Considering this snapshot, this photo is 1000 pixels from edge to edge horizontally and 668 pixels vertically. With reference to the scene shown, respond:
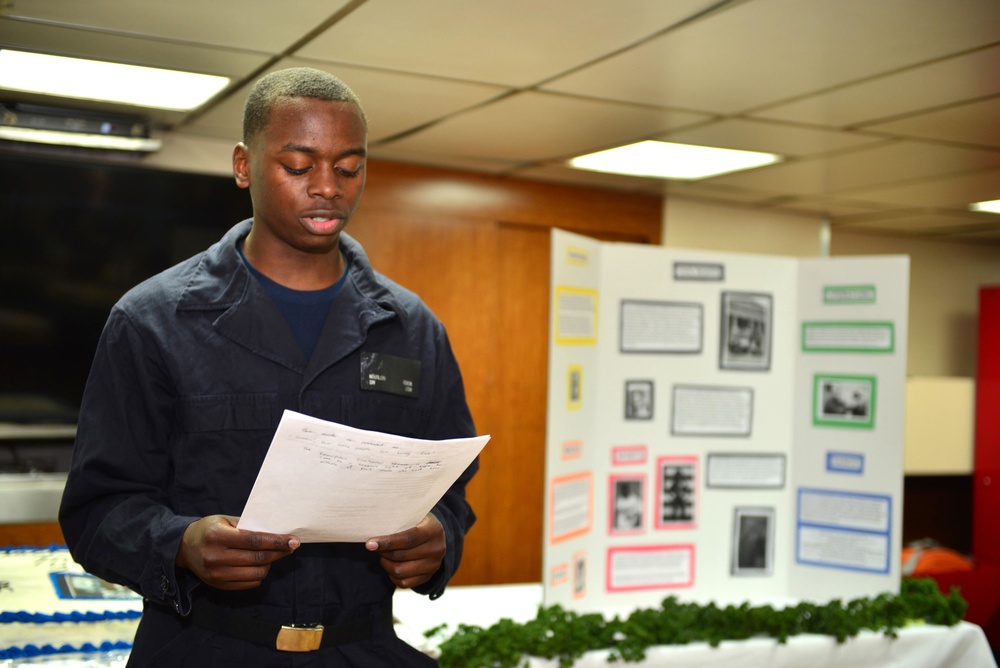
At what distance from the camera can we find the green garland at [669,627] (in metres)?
2.79

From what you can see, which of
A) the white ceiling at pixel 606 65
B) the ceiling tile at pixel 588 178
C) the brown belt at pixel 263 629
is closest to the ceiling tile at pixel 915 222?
the white ceiling at pixel 606 65

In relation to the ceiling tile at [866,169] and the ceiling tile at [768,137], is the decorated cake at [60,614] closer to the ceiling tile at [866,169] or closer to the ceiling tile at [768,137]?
the ceiling tile at [768,137]

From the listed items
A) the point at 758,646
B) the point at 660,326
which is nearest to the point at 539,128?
the point at 660,326

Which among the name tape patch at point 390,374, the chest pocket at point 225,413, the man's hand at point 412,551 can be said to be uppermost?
the name tape patch at point 390,374

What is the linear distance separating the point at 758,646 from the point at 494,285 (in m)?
2.70

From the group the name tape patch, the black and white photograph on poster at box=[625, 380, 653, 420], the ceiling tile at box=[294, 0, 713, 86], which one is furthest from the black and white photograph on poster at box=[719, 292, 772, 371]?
the name tape patch

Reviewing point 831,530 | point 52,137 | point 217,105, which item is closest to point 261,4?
point 217,105

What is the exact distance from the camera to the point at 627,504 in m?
3.61

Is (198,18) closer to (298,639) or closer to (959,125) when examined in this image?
(298,639)

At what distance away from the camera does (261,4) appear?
8.55 feet

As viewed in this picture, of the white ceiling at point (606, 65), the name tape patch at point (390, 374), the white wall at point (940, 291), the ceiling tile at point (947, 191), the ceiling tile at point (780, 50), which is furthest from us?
the white wall at point (940, 291)

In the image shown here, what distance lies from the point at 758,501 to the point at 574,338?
1148mm

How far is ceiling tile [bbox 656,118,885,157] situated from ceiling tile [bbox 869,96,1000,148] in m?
0.18

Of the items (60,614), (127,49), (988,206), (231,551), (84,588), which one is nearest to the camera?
(231,551)
